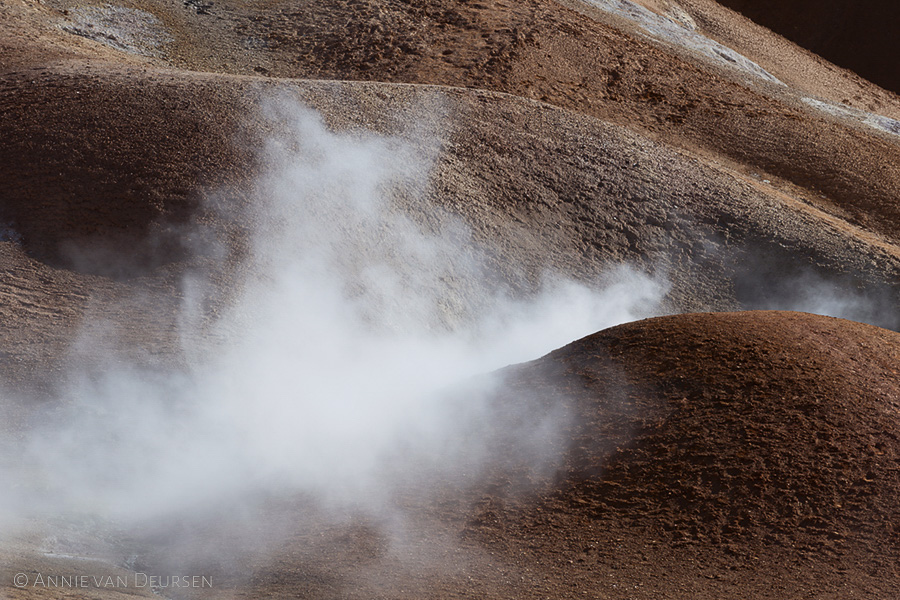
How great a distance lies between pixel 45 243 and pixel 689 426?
8259 millimetres

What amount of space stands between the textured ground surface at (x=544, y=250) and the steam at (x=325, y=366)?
276 mm

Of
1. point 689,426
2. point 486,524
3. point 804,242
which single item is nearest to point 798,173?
point 804,242

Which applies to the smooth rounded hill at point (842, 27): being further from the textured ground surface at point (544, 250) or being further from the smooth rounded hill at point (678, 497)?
the smooth rounded hill at point (678, 497)

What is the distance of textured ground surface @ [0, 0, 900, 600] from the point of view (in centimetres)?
653

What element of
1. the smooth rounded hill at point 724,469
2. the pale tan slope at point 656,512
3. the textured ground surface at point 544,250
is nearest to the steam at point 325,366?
the textured ground surface at point 544,250

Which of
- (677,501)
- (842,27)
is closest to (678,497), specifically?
(677,501)

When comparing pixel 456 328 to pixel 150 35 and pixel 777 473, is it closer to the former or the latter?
pixel 777 473

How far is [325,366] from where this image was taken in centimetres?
1012

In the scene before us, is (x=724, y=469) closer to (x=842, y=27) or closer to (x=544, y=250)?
(x=544, y=250)

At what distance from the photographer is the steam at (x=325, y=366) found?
7.90 m

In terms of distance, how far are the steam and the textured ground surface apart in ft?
0.90

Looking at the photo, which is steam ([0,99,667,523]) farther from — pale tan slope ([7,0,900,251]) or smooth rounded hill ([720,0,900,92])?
smooth rounded hill ([720,0,900,92])

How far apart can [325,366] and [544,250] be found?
4599mm

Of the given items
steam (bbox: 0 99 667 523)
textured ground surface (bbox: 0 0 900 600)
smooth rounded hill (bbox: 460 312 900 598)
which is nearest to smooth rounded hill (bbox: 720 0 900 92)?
textured ground surface (bbox: 0 0 900 600)
